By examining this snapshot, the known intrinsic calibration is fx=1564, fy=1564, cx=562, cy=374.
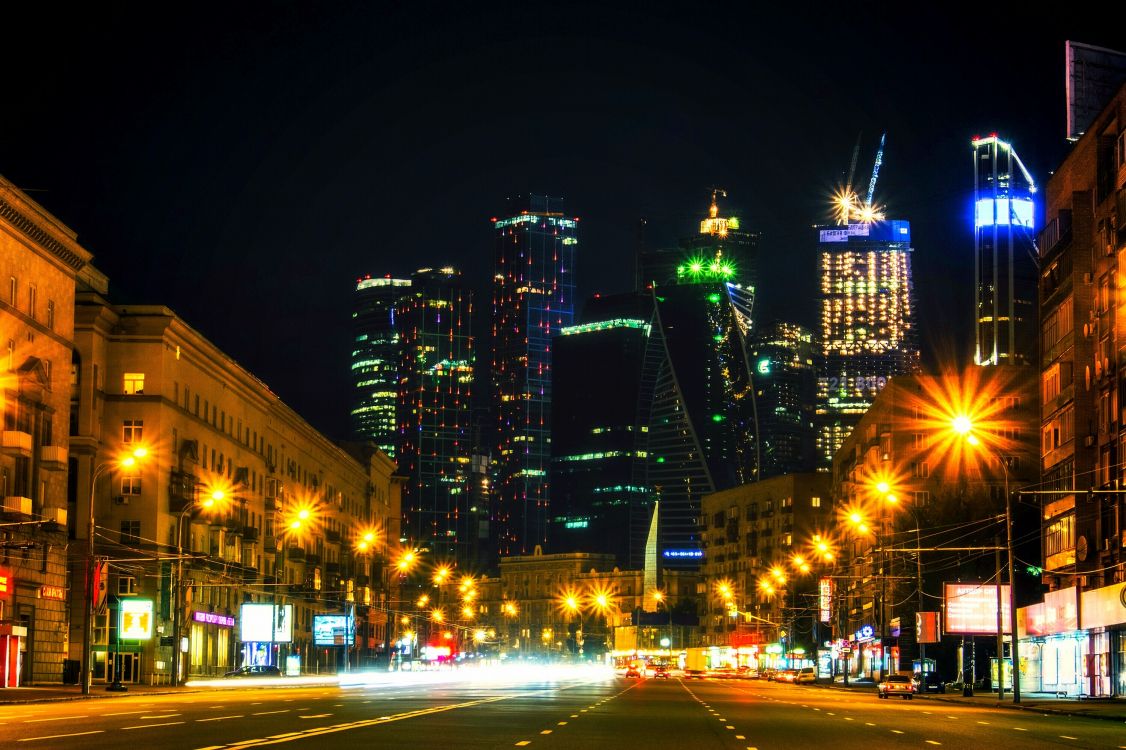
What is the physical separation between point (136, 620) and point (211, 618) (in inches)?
1000

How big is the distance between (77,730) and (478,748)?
9.73m

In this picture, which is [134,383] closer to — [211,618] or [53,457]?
[211,618]

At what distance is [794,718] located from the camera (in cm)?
4775

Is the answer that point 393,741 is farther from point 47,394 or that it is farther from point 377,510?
point 377,510

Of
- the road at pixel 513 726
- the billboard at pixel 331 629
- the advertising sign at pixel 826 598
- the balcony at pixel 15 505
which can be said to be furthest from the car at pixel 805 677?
the road at pixel 513 726

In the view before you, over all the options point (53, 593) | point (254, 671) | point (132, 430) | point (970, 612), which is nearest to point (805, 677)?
point (254, 671)

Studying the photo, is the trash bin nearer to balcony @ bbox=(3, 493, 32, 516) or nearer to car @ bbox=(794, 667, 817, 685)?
balcony @ bbox=(3, 493, 32, 516)

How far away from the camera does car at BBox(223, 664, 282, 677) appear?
10956 cm

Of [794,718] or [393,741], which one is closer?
[393,741]

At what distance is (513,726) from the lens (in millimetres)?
37875

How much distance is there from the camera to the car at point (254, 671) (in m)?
110

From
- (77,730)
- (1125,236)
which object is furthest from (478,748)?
(1125,236)

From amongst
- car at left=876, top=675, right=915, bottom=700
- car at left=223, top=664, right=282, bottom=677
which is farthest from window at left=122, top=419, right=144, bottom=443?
car at left=876, top=675, right=915, bottom=700

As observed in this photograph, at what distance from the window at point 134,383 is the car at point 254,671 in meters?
22.6
